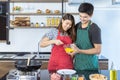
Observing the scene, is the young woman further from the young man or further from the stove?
the stove

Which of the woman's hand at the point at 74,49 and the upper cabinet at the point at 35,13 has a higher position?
the upper cabinet at the point at 35,13

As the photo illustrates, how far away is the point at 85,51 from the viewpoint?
8.89 ft

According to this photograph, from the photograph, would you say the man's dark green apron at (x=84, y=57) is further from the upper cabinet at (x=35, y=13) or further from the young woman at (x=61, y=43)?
the upper cabinet at (x=35, y=13)

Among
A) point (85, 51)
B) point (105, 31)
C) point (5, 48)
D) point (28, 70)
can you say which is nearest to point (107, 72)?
point (85, 51)

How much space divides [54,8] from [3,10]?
38.4 inches

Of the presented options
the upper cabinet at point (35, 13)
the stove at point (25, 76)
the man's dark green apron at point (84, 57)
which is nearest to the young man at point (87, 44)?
the man's dark green apron at point (84, 57)

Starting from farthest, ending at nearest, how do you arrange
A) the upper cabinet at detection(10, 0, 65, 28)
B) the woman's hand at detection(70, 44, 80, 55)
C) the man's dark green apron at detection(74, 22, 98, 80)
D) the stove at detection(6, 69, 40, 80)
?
the upper cabinet at detection(10, 0, 65, 28)
the man's dark green apron at detection(74, 22, 98, 80)
the woman's hand at detection(70, 44, 80, 55)
the stove at detection(6, 69, 40, 80)

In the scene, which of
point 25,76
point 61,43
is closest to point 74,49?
point 61,43

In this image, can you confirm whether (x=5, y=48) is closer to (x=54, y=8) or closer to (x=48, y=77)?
(x=54, y=8)

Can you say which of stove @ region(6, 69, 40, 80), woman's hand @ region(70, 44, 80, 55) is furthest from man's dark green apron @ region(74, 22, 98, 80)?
stove @ region(6, 69, 40, 80)

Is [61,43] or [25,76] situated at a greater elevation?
[61,43]

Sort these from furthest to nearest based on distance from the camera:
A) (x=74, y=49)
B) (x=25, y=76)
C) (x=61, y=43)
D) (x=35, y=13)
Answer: (x=35, y=13) < (x=61, y=43) < (x=74, y=49) < (x=25, y=76)

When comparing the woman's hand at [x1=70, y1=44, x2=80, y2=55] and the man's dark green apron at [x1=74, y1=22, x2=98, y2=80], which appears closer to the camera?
the woman's hand at [x1=70, y1=44, x2=80, y2=55]

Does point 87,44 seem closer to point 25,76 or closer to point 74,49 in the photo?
point 74,49
